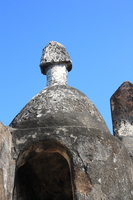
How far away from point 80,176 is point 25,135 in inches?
39.3

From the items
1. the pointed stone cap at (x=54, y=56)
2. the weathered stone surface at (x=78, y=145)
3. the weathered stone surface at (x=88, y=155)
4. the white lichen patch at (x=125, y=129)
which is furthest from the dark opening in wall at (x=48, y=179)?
the pointed stone cap at (x=54, y=56)

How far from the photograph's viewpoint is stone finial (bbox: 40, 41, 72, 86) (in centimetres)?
661

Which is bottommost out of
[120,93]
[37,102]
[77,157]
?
[77,157]

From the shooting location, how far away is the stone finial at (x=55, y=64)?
21.7ft

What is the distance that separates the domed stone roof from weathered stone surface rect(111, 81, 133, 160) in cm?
88

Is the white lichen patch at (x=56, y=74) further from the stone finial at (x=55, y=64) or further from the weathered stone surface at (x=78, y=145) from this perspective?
the weathered stone surface at (x=78, y=145)

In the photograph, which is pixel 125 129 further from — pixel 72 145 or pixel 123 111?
pixel 72 145

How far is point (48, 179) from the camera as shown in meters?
6.30

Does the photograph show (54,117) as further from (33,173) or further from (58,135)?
(33,173)

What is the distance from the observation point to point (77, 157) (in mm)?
4223

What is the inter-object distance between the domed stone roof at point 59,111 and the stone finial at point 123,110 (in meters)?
0.89

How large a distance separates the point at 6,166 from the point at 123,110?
2880mm

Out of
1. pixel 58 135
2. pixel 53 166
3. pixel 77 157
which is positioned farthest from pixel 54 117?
pixel 53 166

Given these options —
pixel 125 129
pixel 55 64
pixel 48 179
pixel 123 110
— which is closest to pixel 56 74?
pixel 55 64
